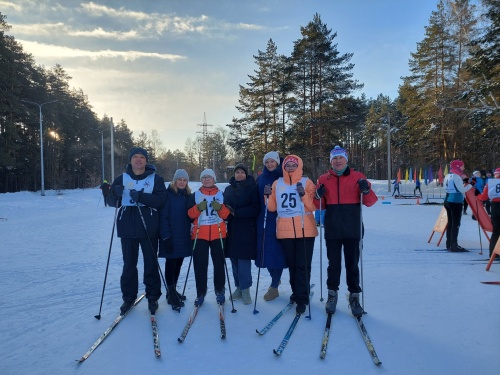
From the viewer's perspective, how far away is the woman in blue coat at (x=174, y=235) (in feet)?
13.7

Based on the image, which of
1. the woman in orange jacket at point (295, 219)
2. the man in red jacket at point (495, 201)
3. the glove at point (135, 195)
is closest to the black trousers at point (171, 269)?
the glove at point (135, 195)

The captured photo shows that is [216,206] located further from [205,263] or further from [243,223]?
[205,263]

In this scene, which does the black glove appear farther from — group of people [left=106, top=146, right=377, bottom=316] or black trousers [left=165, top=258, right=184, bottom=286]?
black trousers [left=165, top=258, right=184, bottom=286]

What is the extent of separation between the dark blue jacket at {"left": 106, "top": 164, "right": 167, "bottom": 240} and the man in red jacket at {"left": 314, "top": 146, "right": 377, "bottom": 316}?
6.38ft

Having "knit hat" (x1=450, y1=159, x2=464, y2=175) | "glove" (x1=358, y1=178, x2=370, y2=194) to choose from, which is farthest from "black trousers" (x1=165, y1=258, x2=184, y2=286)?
"knit hat" (x1=450, y1=159, x2=464, y2=175)

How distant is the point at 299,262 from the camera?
3.99 meters

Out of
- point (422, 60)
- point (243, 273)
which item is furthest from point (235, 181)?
point (422, 60)

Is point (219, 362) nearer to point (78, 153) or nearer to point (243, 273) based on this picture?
point (243, 273)

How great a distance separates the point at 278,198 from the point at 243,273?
3.72 ft

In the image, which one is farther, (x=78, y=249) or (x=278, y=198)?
(x=78, y=249)

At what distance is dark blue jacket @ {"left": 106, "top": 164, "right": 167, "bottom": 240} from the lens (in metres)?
3.98

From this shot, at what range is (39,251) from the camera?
7820 mm

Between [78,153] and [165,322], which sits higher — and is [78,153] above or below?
above

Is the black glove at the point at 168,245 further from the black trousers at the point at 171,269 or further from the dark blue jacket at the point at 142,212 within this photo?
the black trousers at the point at 171,269
